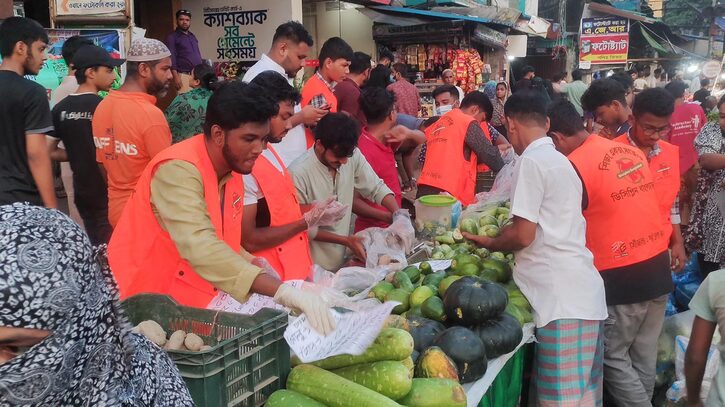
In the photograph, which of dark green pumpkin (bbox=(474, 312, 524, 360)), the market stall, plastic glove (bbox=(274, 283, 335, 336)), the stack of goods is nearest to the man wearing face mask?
dark green pumpkin (bbox=(474, 312, 524, 360))

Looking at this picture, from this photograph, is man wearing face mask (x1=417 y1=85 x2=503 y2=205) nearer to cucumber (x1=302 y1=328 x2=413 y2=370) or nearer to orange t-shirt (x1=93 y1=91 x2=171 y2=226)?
orange t-shirt (x1=93 y1=91 x2=171 y2=226)

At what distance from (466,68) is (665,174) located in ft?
31.4

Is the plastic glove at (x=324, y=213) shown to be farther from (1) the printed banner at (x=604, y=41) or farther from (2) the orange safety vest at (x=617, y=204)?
(1) the printed banner at (x=604, y=41)

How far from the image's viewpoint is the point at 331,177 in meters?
3.87

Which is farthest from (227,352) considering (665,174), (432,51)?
(432,51)

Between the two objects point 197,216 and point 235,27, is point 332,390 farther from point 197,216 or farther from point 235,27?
point 235,27

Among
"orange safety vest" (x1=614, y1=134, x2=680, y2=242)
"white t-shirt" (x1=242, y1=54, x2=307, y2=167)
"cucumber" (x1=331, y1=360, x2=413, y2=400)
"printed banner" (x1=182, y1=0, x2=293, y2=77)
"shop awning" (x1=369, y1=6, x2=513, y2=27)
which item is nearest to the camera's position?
"cucumber" (x1=331, y1=360, x2=413, y2=400)

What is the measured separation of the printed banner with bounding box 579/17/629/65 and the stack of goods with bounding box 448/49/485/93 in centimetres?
1188

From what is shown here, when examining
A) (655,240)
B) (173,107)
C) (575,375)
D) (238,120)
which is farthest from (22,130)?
(655,240)

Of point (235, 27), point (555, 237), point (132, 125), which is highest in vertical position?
point (235, 27)

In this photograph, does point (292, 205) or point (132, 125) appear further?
point (132, 125)

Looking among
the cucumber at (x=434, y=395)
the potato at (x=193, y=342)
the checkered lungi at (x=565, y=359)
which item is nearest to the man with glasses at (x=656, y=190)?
the checkered lungi at (x=565, y=359)

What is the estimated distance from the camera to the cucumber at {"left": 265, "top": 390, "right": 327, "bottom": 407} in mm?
1879

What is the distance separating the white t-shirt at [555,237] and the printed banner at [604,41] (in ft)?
73.0
